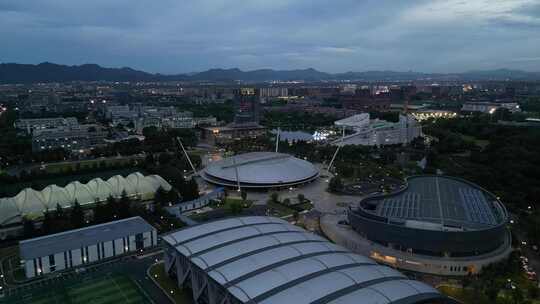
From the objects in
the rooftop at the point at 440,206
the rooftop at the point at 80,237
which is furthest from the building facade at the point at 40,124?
the rooftop at the point at 440,206

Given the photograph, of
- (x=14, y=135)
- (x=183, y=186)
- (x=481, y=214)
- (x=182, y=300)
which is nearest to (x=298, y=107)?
(x=14, y=135)

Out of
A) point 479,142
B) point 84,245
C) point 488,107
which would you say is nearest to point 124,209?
point 84,245

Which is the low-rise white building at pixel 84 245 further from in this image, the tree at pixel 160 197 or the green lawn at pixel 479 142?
the green lawn at pixel 479 142

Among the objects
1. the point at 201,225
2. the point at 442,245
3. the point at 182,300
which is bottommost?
the point at 182,300

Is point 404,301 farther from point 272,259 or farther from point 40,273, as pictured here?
point 40,273

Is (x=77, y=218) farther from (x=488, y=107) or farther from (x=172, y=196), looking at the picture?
(x=488, y=107)

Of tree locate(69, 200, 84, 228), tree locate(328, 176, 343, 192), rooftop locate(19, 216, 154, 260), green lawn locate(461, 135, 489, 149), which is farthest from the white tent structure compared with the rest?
green lawn locate(461, 135, 489, 149)
